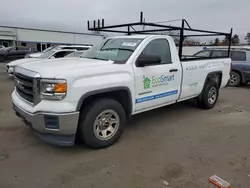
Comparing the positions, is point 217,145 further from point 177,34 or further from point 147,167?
point 177,34

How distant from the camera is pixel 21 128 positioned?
15.5ft

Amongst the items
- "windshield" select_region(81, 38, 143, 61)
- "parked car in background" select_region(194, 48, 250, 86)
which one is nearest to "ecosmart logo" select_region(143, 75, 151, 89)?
"windshield" select_region(81, 38, 143, 61)

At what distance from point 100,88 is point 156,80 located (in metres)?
1.33

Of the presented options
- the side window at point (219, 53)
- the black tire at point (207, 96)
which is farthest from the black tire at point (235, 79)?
the black tire at point (207, 96)

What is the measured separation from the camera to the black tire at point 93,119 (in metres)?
3.60

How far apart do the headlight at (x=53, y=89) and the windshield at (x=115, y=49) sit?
1299mm

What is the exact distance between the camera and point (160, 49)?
4832 millimetres

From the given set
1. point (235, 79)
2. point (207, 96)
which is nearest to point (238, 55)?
point (235, 79)

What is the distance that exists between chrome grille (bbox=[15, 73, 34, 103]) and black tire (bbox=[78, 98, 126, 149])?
0.82 m

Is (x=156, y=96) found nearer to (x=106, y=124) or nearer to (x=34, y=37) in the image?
(x=106, y=124)

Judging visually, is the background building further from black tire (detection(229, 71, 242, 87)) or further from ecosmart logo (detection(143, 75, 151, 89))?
ecosmart logo (detection(143, 75, 151, 89))

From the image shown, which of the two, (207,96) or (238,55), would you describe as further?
(238,55)

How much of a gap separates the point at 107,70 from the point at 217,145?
232 centimetres

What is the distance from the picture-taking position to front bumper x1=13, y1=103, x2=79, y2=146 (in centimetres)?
334
